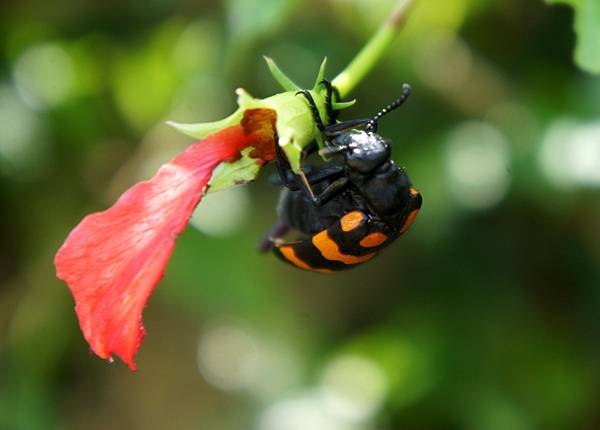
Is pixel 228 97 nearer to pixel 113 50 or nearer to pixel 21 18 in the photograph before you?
pixel 113 50

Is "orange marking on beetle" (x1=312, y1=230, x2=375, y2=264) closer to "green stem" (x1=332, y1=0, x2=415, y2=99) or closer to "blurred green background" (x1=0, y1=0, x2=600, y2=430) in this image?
"green stem" (x1=332, y1=0, x2=415, y2=99)

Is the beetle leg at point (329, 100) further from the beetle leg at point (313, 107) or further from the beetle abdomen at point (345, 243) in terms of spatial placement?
the beetle abdomen at point (345, 243)

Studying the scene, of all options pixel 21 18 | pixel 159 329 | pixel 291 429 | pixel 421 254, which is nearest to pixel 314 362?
pixel 291 429

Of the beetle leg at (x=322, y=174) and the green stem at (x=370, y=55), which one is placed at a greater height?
the green stem at (x=370, y=55)

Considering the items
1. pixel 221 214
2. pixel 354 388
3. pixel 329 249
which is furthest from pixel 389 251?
pixel 329 249

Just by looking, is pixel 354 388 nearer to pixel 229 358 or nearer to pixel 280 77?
pixel 229 358

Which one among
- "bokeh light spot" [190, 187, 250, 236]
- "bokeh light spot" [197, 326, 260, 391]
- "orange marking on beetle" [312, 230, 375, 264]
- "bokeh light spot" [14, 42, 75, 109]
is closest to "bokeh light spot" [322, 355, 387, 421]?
"bokeh light spot" [197, 326, 260, 391]

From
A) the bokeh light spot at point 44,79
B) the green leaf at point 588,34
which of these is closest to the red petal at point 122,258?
the green leaf at point 588,34
